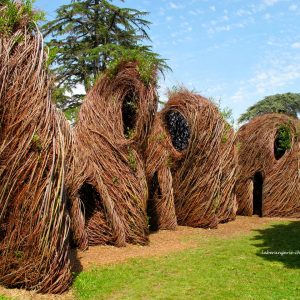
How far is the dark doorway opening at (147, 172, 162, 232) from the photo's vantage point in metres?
9.66

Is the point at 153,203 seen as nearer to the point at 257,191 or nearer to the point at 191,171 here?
the point at 191,171

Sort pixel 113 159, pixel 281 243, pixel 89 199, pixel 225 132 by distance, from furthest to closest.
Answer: pixel 225 132 → pixel 281 243 → pixel 89 199 → pixel 113 159

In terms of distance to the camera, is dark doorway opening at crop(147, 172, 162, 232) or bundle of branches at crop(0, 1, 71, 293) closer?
bundle of branches at crop(0, 1, 71, 293)

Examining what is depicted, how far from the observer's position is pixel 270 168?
40.4 ft

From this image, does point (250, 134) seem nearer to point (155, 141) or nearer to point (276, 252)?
point (155, 141)

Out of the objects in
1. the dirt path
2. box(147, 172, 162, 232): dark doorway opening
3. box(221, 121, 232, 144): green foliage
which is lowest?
the dirt path

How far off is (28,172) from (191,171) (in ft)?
19.2

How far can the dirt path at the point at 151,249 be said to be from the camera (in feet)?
16.7

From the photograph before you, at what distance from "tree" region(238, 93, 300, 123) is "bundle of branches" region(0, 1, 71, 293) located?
25.4m

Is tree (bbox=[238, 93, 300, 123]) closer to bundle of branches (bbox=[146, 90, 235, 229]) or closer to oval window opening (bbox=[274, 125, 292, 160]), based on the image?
oval window opening (bbox=[274, 125, 292, 160])

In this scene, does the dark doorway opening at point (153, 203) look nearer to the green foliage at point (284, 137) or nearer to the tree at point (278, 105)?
the green foliage at point (284, 137)

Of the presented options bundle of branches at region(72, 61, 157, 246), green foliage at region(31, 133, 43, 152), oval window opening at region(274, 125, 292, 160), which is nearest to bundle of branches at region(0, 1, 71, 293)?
green foliage at region(31, 133, 43, 152)

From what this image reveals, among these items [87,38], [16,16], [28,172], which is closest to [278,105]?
[87,38]

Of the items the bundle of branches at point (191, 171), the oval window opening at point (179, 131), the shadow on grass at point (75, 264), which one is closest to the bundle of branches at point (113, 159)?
the shadow on grass at point (75, 264)
